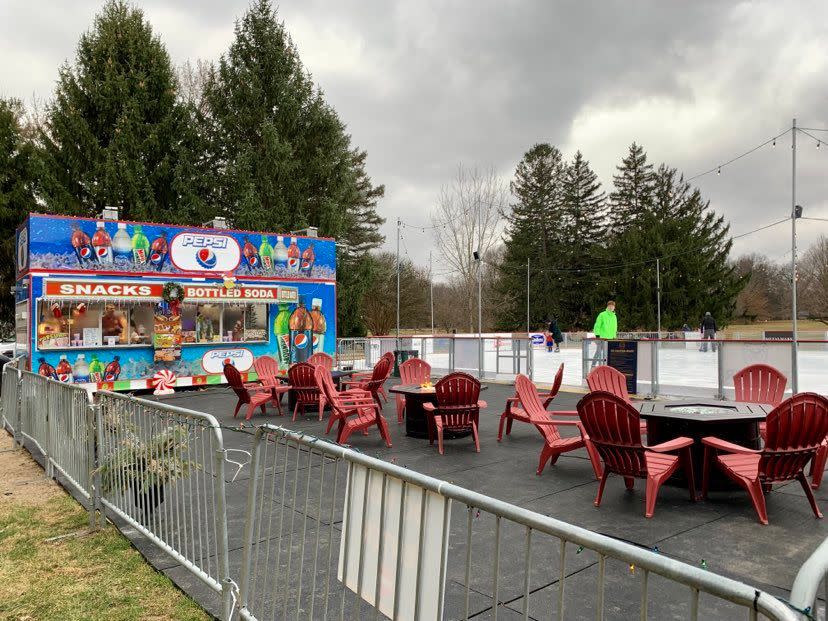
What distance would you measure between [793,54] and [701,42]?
10.2 ft

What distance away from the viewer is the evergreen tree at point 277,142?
3244 centimetres

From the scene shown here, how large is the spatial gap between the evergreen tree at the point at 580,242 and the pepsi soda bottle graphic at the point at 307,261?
42338 millimetres

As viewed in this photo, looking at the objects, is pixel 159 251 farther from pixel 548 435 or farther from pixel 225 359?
pixel 548 435

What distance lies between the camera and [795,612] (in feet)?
3.90

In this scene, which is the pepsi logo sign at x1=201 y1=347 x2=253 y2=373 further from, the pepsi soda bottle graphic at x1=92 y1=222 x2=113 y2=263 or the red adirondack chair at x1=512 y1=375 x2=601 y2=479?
the red adirondack chair at x1=512 y1=375 x2=601 y2=479

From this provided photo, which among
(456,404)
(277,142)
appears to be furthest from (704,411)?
(277,142)

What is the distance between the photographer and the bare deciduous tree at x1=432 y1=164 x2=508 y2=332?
4356 cm

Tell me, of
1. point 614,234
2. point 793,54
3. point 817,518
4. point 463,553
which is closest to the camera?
point 463,553

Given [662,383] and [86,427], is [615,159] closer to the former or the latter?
[662,383]

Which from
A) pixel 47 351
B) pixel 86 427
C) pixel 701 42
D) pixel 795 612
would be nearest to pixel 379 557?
pixel 795 612

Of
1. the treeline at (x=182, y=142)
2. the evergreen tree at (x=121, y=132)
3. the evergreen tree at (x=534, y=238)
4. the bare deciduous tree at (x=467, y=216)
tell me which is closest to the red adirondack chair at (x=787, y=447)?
the treeline at (x=182, y=142)

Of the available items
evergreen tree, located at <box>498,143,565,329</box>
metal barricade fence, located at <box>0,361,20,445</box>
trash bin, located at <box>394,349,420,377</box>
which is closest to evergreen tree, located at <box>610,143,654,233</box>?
evergreen tree, located at <box>498,143,565,329</box>

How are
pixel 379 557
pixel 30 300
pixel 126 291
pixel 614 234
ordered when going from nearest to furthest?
pixel 379 557 → pixel 30 300 → pixel 126 291 → pixel 614 234

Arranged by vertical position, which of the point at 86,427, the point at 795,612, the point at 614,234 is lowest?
the point at 86,427
